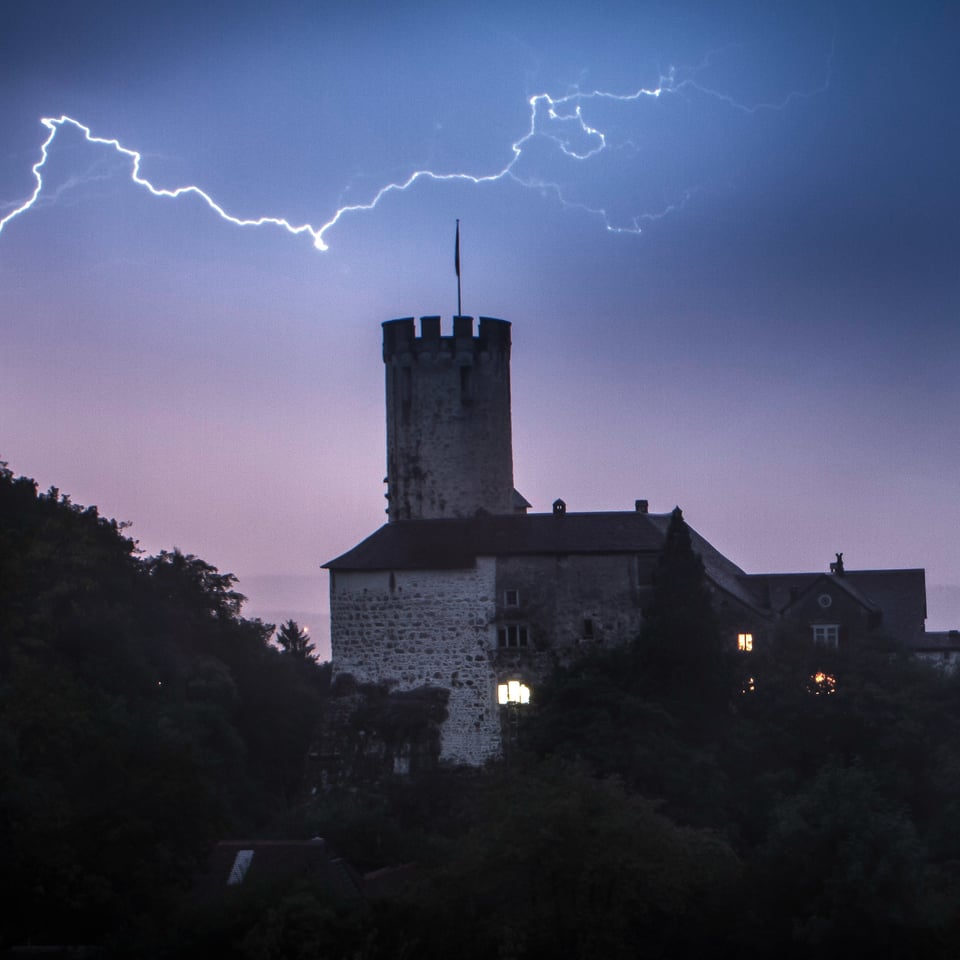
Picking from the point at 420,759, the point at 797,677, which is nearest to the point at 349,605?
the point at 420,759

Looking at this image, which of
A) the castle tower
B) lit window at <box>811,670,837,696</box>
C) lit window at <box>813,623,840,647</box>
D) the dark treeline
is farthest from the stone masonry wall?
lit window at <box>813,623,840,647</box>

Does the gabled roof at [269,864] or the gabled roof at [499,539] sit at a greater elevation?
the gabled roof at [499,539]

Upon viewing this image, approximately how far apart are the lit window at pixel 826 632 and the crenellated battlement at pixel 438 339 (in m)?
13.4

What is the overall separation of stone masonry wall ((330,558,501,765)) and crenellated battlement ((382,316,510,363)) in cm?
811

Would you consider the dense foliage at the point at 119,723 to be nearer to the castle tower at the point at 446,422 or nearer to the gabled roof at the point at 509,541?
the gabled roof at the point at 509,541

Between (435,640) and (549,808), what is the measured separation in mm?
15480

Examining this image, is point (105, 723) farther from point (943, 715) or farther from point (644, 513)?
point (943, 715)

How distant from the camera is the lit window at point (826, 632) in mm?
58844

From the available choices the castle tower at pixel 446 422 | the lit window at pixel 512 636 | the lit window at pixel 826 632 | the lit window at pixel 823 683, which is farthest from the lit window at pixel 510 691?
the lit window at pixel 826 632

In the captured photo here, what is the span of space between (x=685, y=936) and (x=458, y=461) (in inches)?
867

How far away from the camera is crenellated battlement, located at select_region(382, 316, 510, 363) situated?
62.3 meters

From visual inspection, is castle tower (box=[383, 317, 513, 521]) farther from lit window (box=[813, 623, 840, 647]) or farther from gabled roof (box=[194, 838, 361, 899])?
gabled roof (box=[194, 838, 361, 899])

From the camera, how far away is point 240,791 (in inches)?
2506

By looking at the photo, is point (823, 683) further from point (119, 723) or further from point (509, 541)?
point (119, 723)
